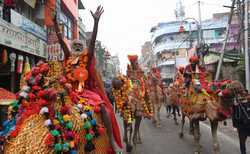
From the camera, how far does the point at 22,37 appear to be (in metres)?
16.9

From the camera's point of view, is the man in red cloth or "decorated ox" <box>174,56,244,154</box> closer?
the man in red cloth

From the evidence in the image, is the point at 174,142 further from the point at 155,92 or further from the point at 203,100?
the point at 155,92

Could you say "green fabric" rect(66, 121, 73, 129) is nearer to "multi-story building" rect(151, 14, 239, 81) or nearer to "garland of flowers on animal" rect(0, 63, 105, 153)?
"garland of flowers on animal" rect(0, 63, 105, 153)

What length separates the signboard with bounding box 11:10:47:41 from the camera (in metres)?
16.3

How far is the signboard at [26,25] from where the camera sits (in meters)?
16.3

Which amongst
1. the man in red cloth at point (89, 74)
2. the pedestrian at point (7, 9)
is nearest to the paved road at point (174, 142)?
the man in red cloth at point (89, 74)

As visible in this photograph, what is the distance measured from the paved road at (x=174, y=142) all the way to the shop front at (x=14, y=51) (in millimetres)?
5302

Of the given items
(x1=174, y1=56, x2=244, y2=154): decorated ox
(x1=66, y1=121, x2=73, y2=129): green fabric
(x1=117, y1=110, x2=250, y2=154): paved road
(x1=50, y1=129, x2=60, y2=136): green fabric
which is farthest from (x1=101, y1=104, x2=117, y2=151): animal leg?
(x1=117, y1=110, x2=250, y2=154): paved road

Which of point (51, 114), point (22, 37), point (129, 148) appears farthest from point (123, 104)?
point (22, 37)

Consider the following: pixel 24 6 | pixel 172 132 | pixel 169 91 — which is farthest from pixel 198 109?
pixel 24 6

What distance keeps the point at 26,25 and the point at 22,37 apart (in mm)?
1169

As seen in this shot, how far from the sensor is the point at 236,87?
25.9 feet

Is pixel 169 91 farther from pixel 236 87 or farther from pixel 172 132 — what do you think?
pixel 236 87

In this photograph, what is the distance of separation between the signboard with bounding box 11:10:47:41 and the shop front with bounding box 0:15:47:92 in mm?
250
